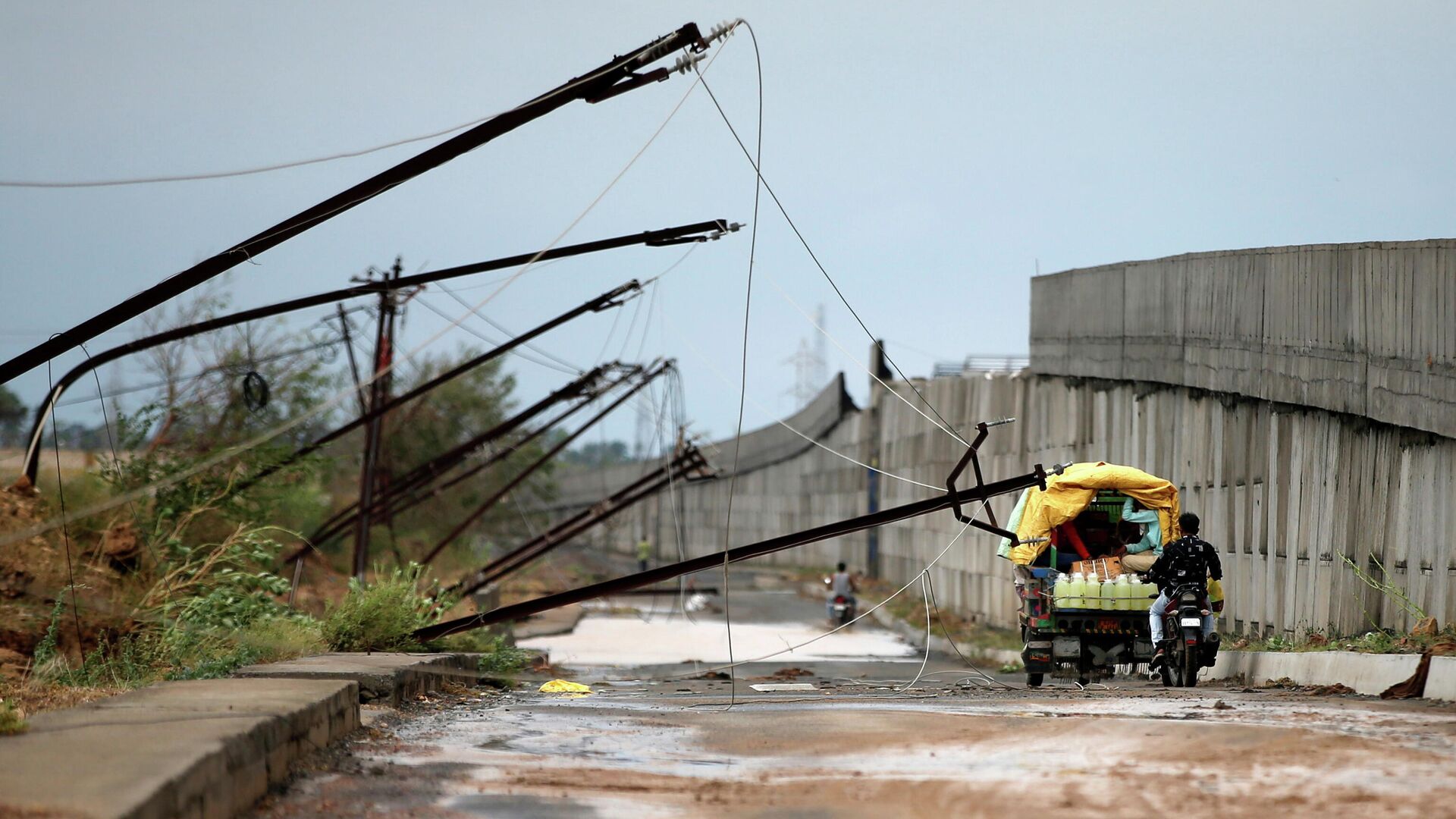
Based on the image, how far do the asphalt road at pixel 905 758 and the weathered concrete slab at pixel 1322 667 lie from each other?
50 cm

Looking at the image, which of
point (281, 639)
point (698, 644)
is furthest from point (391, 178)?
point (698, 644)

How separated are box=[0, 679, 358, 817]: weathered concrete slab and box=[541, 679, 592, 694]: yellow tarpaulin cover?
6.66 m

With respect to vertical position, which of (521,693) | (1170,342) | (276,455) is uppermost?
(1170,342)

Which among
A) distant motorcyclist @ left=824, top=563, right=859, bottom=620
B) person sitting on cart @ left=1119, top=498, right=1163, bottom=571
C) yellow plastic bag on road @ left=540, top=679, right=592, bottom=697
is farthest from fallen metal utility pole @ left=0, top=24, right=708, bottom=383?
distant motorcyclist @ left=824, top=563, right=859, bottom=620

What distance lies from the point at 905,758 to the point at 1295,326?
11.1 metres

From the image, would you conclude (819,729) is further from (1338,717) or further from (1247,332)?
(1247,332)

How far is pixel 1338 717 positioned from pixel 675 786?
4.87 m

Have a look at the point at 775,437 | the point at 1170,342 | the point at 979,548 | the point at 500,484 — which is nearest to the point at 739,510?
the point at 775,437

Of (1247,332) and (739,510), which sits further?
(739,510)

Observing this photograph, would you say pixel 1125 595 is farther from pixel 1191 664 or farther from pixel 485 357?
pixel 485 357

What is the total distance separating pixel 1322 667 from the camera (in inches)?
560

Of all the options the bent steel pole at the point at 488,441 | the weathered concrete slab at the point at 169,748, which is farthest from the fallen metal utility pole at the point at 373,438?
the weathered concrete slab at the point at 169,748

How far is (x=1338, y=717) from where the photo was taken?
33.2ft

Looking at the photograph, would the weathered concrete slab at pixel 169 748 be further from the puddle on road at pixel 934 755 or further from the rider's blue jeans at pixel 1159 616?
the rider's blue jeans at pixel 1159 616
